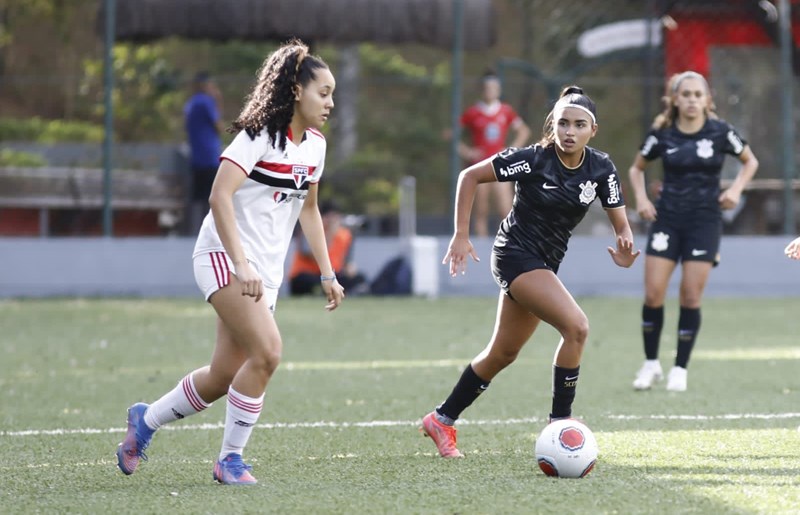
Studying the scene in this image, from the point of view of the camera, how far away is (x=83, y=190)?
17391 millimetres

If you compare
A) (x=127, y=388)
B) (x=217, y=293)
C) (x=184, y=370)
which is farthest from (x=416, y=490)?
(x=184, y=370)

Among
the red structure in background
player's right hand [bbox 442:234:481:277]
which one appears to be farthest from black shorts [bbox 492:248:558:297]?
the red structure in background

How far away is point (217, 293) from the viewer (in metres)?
5.76

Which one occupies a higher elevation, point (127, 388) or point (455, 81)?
point (455, 81)

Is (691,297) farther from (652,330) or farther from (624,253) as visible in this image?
→ (624,253)

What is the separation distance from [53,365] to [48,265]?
242 inches

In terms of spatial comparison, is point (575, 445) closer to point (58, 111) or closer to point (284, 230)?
point (284, 230)

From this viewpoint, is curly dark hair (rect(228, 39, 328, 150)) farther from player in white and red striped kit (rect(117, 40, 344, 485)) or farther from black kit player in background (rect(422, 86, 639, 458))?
black kit player in background (rect(422, 86, 639, 458))

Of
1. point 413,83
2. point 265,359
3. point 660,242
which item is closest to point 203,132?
point 413,83

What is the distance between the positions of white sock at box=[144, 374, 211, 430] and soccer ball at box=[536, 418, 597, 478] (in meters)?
1.48

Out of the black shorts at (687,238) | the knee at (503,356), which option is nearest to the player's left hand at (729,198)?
the black shorts at (687,238)

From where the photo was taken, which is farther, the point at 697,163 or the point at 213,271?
the point at 697,163

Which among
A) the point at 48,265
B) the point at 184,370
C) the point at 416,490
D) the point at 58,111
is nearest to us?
the point at 416,490

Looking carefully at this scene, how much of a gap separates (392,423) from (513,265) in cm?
153
